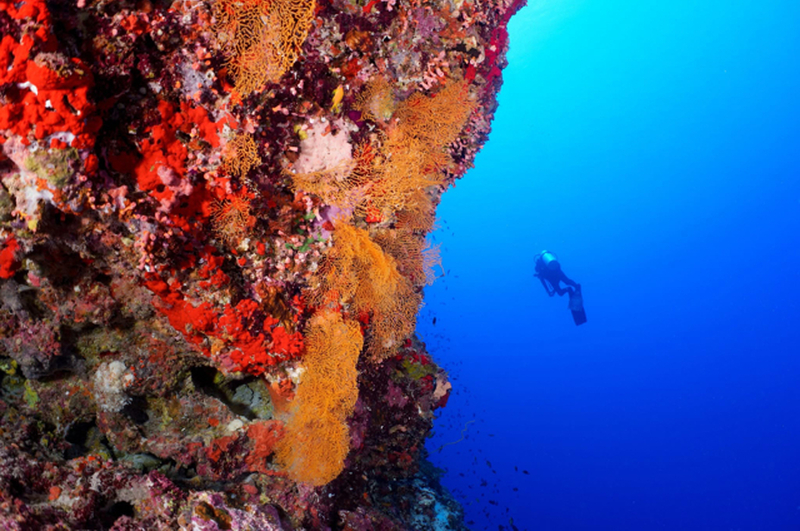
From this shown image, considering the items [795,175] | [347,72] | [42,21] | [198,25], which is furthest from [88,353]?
[795,175]

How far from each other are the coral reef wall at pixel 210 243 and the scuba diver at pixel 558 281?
16949mm

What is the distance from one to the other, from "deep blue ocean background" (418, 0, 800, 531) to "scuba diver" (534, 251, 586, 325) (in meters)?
26.4

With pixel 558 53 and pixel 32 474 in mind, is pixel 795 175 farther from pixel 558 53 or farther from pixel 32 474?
pixel 32 474

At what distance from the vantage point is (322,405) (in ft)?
13.1

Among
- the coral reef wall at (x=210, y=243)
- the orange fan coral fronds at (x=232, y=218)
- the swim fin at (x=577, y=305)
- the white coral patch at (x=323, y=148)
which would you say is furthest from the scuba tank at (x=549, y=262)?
the orange fan coral fronds at (x=232, y=218)

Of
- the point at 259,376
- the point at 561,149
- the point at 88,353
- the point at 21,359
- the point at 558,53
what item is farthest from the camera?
the point at 561,149

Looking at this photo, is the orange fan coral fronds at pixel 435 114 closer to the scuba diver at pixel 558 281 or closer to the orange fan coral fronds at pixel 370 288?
the orange fan coral fronds at pixel 370 288

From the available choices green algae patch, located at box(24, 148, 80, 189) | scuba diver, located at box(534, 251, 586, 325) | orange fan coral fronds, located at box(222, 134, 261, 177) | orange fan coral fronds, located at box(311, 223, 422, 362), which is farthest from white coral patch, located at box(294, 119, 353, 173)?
scuba diver, located at box(534, 251, 586, 325)

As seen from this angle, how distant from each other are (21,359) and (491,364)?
95977mm

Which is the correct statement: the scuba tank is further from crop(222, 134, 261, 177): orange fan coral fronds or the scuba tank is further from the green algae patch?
the green algae patch

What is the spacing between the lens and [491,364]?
93688mm

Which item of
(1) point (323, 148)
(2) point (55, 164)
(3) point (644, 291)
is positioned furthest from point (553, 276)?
(3) point (644, 291)

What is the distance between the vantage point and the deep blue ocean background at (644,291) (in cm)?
6362

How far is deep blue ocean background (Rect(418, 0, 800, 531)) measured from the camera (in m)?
63.6
